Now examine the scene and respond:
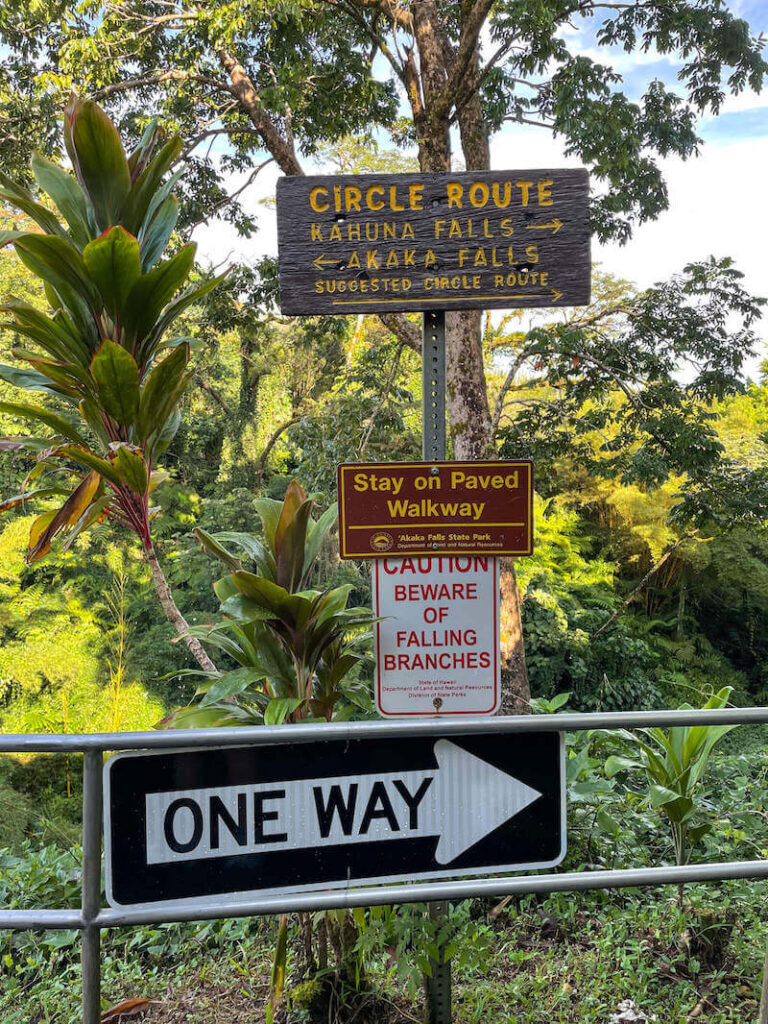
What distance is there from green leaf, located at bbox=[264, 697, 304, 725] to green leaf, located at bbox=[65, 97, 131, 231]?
1604 mm

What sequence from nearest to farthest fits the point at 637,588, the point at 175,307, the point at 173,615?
the point at 175,307
the point at 173,615
the point at 637,588

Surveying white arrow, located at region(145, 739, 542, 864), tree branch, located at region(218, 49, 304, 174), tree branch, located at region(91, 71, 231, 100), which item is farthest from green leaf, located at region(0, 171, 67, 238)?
tree branch, located at region(218, 49, 304, 174)

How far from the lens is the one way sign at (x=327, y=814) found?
4.36ft

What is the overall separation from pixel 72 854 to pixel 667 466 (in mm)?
5591

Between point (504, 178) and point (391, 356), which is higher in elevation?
point (391, 356)

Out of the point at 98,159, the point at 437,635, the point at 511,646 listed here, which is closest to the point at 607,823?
the point at 437,635

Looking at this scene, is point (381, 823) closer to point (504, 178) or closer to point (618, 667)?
point (504, 178)

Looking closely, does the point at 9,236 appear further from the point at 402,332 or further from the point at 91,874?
the point at 402,332

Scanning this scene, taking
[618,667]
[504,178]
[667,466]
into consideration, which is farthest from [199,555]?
[504,178]

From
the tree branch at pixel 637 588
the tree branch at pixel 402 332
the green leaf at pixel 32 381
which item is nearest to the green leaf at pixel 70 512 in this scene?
the green leaf at pixel 32 381

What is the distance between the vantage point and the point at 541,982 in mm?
2008

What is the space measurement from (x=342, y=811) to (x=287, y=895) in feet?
0.58

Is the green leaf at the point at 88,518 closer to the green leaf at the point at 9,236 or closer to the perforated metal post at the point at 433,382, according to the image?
the green leaf at the point at 9,236

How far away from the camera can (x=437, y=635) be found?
1.84 m
